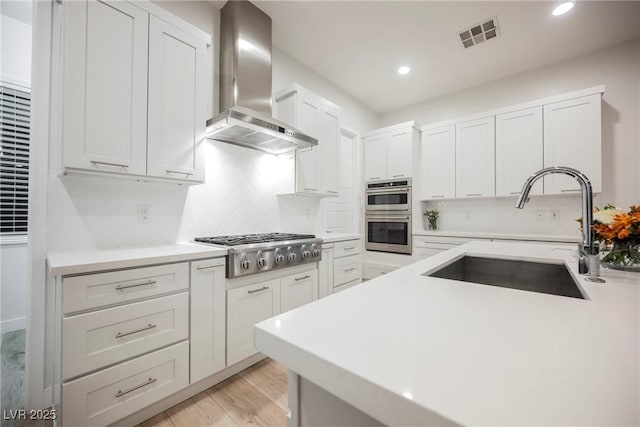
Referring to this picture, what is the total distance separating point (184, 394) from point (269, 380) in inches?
21.4

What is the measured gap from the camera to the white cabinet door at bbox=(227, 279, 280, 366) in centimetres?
185

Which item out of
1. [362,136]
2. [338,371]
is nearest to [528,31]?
[362,136]

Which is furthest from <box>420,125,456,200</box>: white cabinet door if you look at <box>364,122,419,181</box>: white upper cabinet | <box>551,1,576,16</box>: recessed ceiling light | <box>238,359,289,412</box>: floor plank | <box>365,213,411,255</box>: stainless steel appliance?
<box>238,359,289,412</box>: floor plank

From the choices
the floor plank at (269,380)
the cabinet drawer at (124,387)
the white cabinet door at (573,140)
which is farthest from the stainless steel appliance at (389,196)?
the cabinet drawer at (124,387)

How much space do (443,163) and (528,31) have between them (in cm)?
164

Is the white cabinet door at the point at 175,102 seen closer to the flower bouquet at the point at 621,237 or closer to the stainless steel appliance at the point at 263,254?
the stainless steel appliance at the point at 263,254

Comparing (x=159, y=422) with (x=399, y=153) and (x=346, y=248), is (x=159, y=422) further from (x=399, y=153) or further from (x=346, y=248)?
(x=399, y=153)

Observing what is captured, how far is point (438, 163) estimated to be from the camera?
388 centimetres

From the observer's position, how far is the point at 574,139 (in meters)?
2.90

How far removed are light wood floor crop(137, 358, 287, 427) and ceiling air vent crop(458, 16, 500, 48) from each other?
11.9 ft

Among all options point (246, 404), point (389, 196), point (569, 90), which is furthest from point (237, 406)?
point (569, 90)

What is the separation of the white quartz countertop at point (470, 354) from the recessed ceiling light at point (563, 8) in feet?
9.49

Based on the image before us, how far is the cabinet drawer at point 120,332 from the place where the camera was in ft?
4.11

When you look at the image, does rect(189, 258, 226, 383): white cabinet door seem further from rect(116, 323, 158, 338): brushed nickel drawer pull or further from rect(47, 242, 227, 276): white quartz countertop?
rect(116, 323, 158, 338): brushed nickel drawer pull
